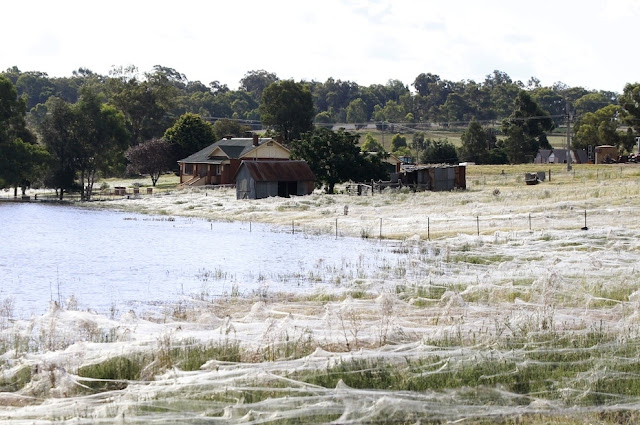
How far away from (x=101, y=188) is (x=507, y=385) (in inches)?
3283

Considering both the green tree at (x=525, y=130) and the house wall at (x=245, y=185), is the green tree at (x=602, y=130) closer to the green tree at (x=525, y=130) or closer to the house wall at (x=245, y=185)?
the green tree at (x=525, y=130)

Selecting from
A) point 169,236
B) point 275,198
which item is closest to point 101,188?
point 275,198

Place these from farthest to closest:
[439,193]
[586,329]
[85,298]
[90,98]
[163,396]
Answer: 1. [90,98]
2. [439,193]
3. [85,298]
4. [586,329]
5. [163,396]

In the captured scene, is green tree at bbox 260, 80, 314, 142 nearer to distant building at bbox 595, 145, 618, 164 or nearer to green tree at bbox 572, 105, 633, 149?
distant building at bbox 595, 145, 618, 164

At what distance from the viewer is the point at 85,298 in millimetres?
27016

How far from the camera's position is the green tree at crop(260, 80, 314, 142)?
389 feet

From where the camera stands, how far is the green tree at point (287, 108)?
118438 millimetres

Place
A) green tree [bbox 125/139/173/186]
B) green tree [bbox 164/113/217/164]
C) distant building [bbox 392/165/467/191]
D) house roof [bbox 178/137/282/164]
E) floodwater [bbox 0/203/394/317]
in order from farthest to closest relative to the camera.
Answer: green tree [bbox 164/113/217/164], green tree [bbox 125/139/173/186], house roof [bbox 178/137/282/164], distant building [bbox 392/165/467/191], floodwater [bbox 0/203/394/317]

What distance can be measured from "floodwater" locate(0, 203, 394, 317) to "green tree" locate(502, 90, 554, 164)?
71226 millimetres

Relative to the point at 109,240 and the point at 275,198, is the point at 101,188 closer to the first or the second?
the point at 275,198

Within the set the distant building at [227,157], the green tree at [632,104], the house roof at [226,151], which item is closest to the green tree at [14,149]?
the distant building at [227,157]

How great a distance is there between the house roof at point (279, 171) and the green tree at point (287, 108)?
4638 centimetres

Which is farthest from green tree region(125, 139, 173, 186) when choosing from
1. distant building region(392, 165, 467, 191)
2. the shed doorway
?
distant building region(392, 165, 467, 191)

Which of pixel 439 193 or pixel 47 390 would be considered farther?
pixel 439 193
